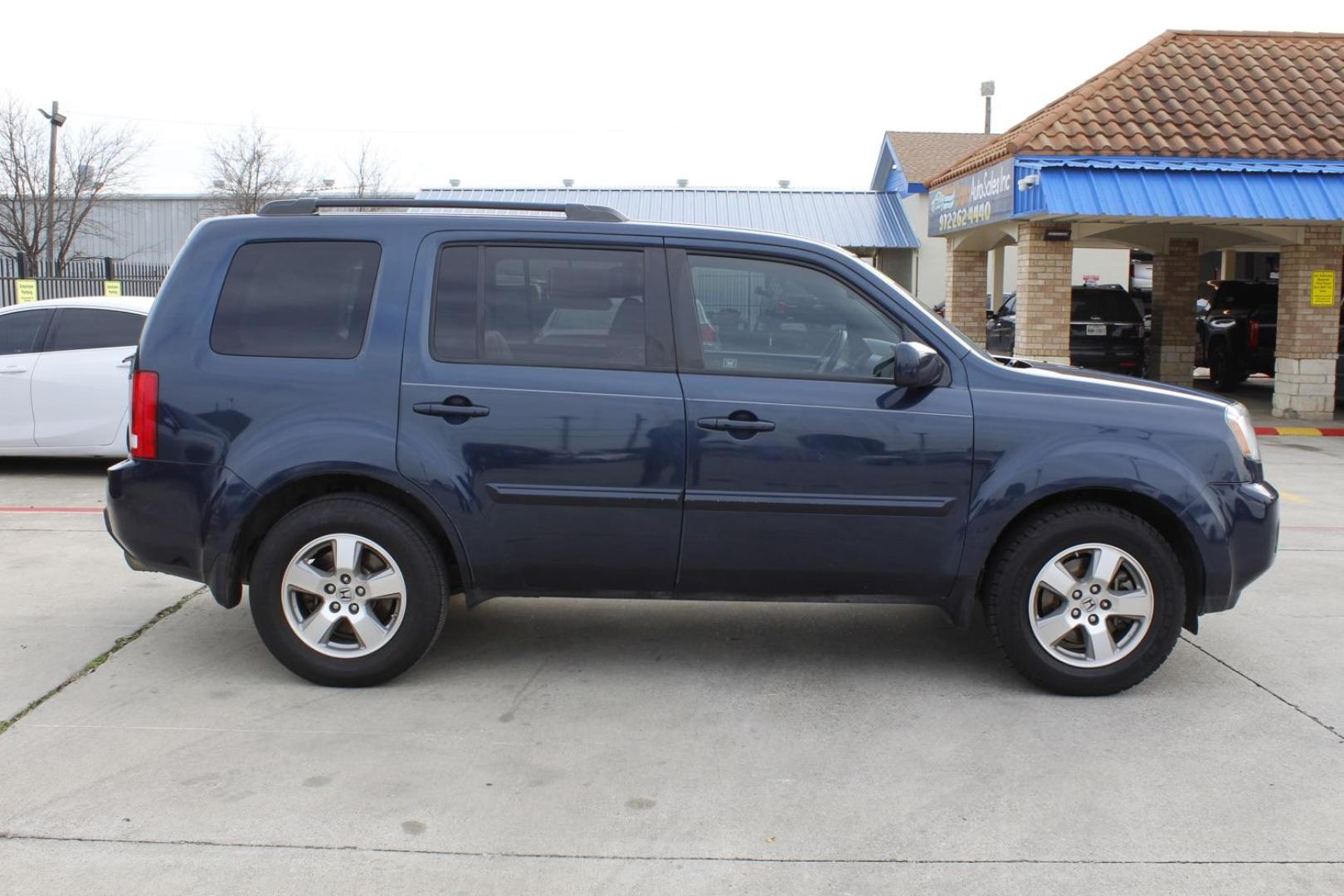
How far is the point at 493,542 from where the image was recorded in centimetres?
492

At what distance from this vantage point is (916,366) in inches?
187

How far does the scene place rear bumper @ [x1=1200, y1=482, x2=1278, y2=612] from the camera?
4957 mm

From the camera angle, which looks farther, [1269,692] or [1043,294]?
[1043,294]

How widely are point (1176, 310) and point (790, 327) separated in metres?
18.1

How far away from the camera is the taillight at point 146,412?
16.2ft

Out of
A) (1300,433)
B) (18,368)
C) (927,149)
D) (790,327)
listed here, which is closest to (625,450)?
(790,327)

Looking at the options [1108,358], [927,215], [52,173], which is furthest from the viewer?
[927,215]

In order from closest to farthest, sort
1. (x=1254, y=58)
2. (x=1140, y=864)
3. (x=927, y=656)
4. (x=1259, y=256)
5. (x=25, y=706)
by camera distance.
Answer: (x=1140, y=864), (x=25, y=706), (x=927, y=656), (x=1254, y=58), (x=1259, y=256)

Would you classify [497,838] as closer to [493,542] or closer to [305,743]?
[305,743]

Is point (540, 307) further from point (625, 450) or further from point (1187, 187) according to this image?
point (1187, 187)

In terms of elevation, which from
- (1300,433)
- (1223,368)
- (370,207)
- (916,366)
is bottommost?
(1300,433)

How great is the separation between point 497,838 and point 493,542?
4.79 ft

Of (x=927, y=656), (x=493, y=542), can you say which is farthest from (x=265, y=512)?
(x=927, y=656)

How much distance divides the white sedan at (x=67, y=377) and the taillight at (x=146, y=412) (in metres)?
5.71
